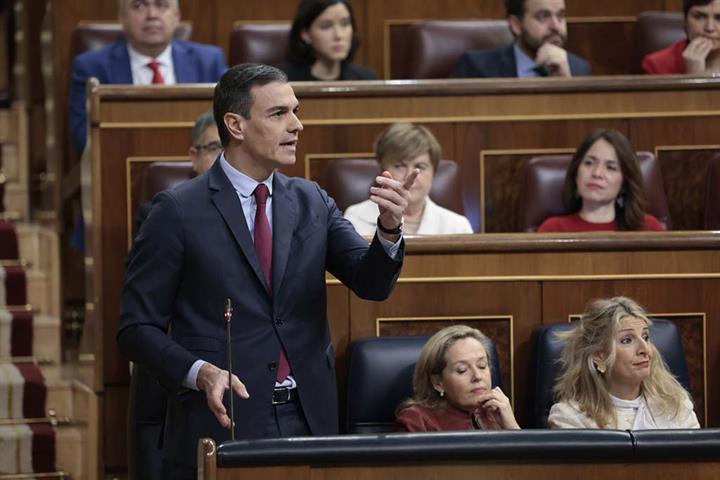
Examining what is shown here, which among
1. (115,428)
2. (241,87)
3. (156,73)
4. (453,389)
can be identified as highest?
(156,73)

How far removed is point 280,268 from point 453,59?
5.31ft

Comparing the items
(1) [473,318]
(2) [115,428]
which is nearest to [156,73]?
(2) [115,428]

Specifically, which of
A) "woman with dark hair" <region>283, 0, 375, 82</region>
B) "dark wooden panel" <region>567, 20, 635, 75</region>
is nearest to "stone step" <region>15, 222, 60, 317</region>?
"woman with dark hair" <region>283, 0, 375, 82</region>

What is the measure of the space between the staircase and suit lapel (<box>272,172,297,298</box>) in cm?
82

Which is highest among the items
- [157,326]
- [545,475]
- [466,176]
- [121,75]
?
[121,75]

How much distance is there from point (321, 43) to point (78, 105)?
0.49m

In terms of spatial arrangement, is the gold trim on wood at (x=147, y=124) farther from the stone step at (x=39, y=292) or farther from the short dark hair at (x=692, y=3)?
the short dark hair at (x=692, y=3)

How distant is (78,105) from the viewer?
114 inches

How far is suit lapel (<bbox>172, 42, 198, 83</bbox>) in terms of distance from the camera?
294 cm

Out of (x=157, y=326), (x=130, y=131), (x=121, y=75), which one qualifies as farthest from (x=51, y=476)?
(x=157, y=326)

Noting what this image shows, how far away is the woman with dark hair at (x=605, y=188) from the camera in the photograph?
8.19 feet

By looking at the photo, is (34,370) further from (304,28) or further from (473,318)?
(473,318)

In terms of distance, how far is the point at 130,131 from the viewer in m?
2.55

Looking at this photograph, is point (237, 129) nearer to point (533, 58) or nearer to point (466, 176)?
point (466, 176)
